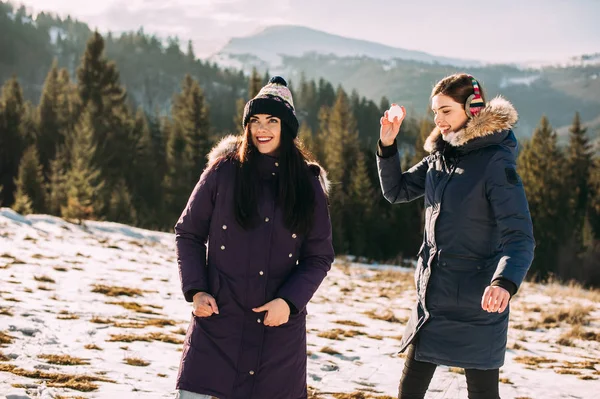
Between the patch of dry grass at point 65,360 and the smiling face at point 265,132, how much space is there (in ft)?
10.3

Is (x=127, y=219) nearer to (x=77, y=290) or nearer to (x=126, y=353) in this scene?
(x=77, y=290)

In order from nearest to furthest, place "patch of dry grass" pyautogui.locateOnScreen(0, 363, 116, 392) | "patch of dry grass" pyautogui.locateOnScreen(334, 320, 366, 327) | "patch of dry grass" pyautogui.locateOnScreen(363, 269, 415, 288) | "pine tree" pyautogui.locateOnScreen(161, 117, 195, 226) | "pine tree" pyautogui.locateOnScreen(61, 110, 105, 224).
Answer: "patch of dry grass" pyautogui.locateOnScreen(0, 363, 116, 392) < "patch of dry grass" pyautogui.locateOnScreen(334, 320, 366, 327) < "patch of dry grass" pyautogui.locateOnScreen(363, 269, 415, 288) < "pine tree" pyautogui.locateOnScreen(61, 110, 105, 224) < "pine tree" pyautogui.locateOnScreen(161, 117, 195, 226)

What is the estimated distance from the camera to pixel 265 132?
3.04 metres

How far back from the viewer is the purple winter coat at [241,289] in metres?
2.78

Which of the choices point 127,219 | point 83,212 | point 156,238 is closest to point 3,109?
point 127,219

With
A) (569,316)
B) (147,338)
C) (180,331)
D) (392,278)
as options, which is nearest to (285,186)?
(147,338)

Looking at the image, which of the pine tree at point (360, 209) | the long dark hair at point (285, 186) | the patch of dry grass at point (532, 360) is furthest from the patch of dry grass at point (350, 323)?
the pine tree at point (360, 209)

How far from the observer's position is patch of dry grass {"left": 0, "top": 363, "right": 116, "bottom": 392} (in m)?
4.42

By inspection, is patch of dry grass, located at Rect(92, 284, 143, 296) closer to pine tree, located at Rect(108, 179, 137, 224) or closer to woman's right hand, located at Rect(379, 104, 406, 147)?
woman's right hand, located at Rect(379, 104, 406, 147)

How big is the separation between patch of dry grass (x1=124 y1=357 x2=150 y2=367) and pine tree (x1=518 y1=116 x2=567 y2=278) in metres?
43.4

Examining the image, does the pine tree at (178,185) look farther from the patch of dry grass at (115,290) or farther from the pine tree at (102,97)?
the patch of dry grass at (115,290)

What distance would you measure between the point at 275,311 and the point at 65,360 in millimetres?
3206

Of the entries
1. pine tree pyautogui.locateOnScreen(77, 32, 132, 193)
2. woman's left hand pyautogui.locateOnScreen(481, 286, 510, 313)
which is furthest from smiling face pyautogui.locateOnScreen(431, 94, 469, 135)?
pine tree pyautogui.locateOnScreen(77, 32, 132, 193)

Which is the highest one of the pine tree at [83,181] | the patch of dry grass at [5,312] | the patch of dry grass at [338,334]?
the patch of dry grass at [5,312]
